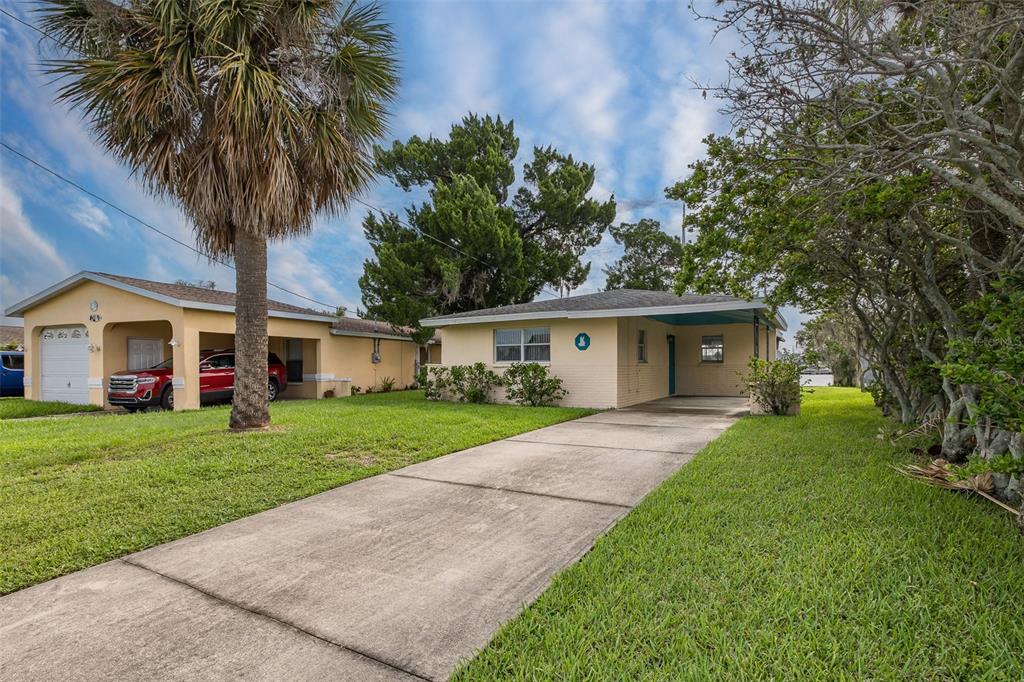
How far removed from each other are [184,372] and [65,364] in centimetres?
538

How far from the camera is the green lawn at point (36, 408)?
12820mm

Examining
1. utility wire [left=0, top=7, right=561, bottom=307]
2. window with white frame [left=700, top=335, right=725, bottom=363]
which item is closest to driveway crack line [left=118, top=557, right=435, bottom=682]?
utility wire [left=0, top=7, right=561, bottom=307]

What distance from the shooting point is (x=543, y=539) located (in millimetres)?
3842

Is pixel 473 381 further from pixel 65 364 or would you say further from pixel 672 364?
pixel 65 364

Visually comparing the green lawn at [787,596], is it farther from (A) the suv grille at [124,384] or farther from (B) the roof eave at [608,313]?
(A) the suv grille at [124,384]

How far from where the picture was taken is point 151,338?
1538cm

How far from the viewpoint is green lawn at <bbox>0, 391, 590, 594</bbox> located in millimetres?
3916

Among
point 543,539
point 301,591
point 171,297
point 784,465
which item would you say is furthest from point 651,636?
point 171,297

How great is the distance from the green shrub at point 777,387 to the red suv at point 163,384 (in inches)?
435

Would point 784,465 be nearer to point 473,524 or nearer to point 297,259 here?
point 473,524

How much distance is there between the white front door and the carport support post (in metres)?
2.89

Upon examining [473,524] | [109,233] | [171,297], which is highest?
[109,233]

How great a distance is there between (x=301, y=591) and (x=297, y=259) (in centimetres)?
3041

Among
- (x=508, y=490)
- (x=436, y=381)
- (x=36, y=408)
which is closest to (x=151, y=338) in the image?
(x=36, y=408)
